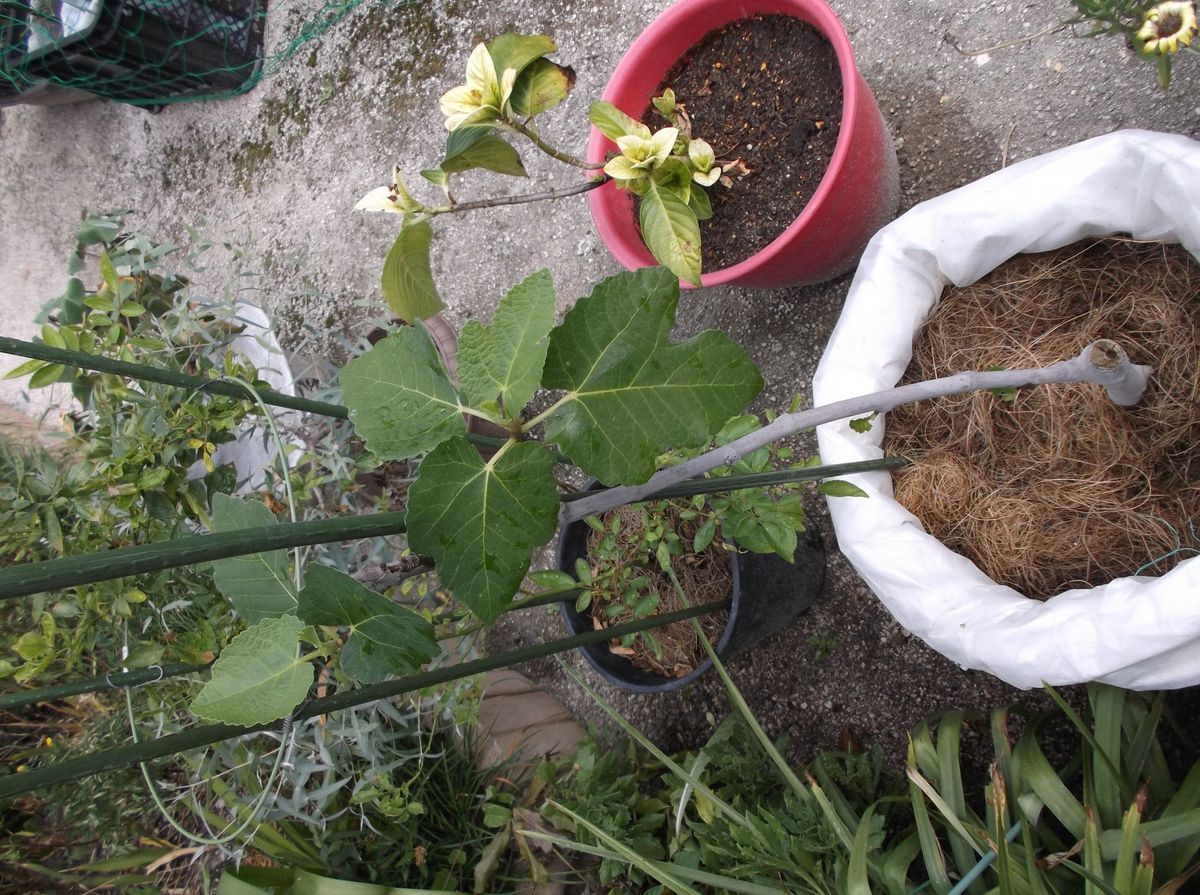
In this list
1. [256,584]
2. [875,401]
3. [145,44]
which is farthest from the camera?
[145,44]

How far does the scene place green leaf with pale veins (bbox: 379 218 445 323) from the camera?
83cm

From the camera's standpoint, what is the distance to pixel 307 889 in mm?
980

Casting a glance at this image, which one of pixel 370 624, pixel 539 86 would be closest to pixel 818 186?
pixel 539 86

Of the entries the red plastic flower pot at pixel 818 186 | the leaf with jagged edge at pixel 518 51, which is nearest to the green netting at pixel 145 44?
the red plastic flower pot at pixel 818 186

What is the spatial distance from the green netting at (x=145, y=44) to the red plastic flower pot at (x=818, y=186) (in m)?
1.09

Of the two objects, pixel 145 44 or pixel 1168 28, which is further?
pixel 145 44

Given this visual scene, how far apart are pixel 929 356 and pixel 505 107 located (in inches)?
24.3

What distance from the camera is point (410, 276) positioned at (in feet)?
2.86

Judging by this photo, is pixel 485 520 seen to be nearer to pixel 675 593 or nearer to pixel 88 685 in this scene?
pixel 88 685

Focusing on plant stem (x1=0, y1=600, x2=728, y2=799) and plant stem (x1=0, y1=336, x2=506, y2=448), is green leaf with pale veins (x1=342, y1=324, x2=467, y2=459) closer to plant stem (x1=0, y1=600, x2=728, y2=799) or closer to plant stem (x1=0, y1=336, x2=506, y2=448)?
plant stem (x1=0, y1=336, x2=506, y2=448)

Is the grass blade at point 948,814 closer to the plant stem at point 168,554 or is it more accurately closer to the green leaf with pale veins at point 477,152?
the plant stem at point 168,554

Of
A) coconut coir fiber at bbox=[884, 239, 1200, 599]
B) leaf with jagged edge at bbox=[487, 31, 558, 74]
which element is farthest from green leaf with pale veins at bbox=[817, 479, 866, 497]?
leaf with jagged edge at bbox=[487, 31, 558, 74]

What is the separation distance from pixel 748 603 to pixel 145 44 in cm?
198

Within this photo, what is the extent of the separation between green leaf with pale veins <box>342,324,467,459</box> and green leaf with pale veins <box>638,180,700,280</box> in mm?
392
